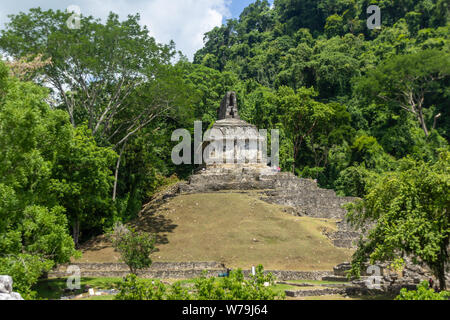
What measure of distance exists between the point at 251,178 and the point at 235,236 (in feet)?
36.0

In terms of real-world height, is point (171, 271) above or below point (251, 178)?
below

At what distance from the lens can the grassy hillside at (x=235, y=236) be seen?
21.2 m

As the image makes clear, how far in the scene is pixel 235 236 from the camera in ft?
76.9

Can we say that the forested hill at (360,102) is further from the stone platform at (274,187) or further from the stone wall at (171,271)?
the stone wall at (171,271)

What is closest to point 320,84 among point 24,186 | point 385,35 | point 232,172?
point 385,35

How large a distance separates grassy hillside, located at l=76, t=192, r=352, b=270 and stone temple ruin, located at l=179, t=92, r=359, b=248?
1.53 meters

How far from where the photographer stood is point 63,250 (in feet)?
50.0

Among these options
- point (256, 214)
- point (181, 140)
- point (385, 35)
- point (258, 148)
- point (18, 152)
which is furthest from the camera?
point (385, 35)

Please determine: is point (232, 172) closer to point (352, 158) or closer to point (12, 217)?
point (352, 158)

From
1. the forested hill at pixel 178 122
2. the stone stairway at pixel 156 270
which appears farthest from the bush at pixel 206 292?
the stone stairway at pixel 156 270

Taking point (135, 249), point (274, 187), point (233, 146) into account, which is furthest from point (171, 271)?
point (233, 146)

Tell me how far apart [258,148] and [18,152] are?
88.1 feet

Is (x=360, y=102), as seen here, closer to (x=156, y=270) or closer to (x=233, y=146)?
(x=233, y=146)

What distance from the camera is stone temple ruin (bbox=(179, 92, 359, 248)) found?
29281 mm
